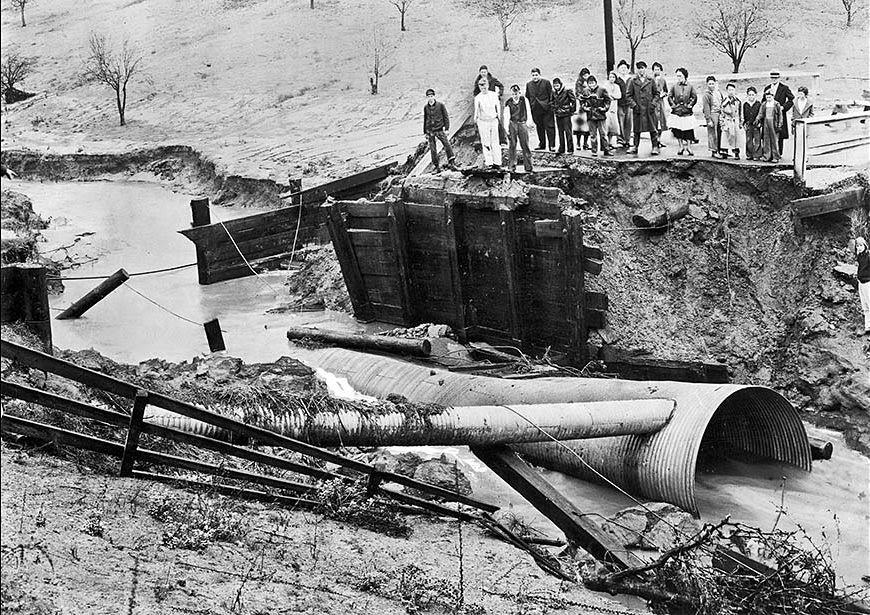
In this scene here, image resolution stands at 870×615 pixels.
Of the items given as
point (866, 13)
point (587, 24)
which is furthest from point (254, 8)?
point (866, 13)

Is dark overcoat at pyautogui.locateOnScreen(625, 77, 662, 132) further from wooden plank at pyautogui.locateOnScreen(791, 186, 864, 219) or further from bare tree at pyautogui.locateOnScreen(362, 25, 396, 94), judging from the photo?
bare tree at pyautogui.locateOnScreen(362, 25, 396, 94)

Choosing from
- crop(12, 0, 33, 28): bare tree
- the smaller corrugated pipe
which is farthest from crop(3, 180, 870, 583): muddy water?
crop(12, 0, 33, 28): bare tree

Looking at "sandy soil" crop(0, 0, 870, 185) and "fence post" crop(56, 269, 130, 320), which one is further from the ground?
"sandy soil" crop(0, 0, 870, 185)

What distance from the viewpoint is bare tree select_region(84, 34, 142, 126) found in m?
36.6

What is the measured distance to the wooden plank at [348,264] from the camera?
17672 millimetres

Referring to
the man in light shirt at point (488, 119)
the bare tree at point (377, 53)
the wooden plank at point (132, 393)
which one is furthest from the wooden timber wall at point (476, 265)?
the bare tree at point (377, 53)

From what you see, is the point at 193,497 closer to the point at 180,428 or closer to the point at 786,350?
the point at 180,428

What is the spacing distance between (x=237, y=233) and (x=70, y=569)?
15.9 meters

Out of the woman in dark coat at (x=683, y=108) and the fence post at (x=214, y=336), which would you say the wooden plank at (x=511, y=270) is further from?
the fence post at (x=214, y=336)

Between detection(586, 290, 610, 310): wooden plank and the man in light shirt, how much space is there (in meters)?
3.49

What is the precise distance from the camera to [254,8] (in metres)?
42.2

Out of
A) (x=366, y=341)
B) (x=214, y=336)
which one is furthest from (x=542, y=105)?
(x=214, y=336)

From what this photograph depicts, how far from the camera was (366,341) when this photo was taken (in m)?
15.6

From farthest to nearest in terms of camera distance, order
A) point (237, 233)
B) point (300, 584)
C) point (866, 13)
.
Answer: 1. point (866, 13)
2. point (237, 233)
3. point (300, 584)
